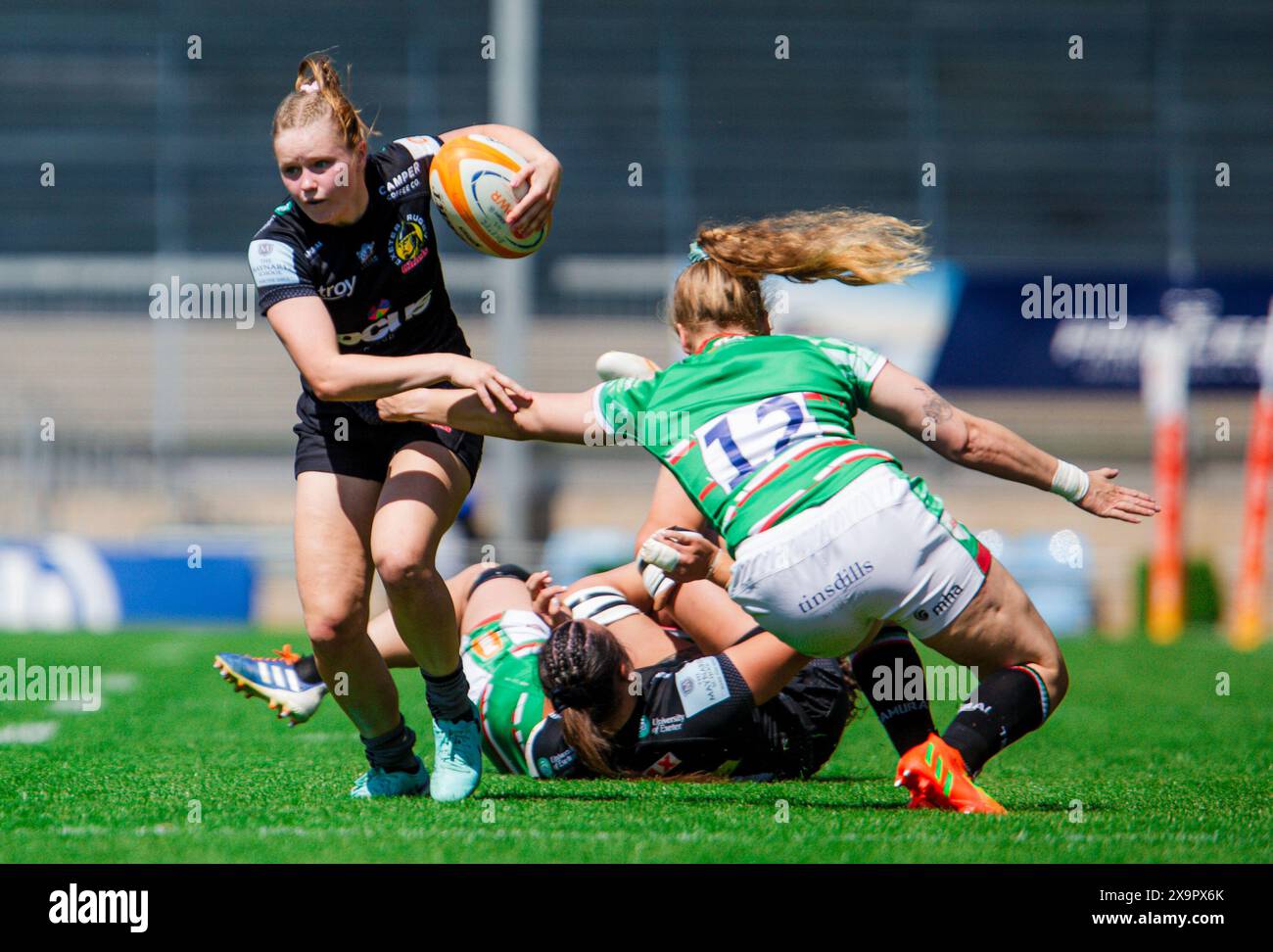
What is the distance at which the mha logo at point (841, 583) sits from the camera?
3.65m

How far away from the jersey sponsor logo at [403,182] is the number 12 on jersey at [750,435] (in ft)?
3.99

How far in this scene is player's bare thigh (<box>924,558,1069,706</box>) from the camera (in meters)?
3.80

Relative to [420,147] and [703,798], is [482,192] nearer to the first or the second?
[420,147]

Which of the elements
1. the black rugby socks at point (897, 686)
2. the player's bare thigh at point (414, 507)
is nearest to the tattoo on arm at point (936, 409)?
the black rugby socks at point (897, 686)

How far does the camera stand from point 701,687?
430 centimetres

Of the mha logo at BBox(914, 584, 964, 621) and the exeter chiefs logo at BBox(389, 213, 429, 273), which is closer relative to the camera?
the mha logo at BBox(914, 584, 964, 621)

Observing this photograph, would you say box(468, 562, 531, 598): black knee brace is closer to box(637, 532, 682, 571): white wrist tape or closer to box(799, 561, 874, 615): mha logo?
box(637, 532, 682, 571): white wrist tape

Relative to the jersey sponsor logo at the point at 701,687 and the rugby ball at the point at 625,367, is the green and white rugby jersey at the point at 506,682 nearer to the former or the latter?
the jersey sponsor logo at the point at 701,687

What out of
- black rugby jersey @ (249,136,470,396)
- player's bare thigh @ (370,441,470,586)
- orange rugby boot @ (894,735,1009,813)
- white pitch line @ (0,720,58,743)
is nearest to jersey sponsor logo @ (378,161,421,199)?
black rugby jersey @ (249,136,470,396)

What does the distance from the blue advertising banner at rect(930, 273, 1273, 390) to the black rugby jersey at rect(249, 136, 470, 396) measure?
1115 centimetres

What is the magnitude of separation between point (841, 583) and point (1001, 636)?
20.1 inches

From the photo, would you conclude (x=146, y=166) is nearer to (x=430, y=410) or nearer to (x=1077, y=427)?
(x=1077, y=427)

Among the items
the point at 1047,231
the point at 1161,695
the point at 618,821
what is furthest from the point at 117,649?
the point at 1047,231

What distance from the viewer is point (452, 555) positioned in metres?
13.5
